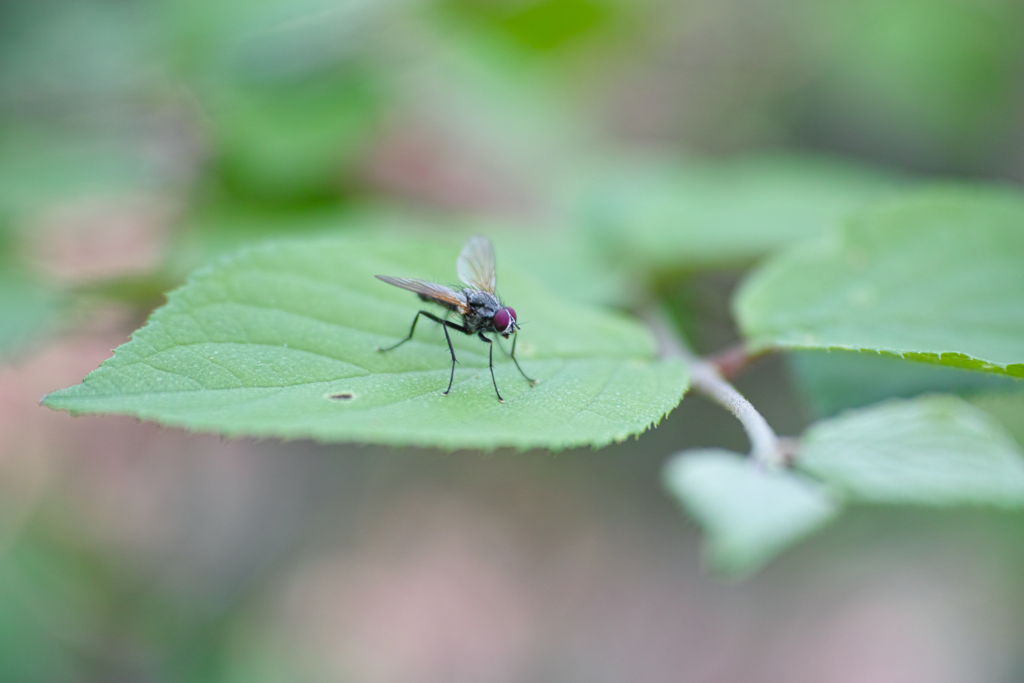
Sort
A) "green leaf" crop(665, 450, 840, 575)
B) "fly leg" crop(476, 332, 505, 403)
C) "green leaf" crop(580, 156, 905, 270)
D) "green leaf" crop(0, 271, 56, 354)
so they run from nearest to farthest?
"green leaf" crop(665, 450, 840, 575) → "fly leg" crop(476, 332, 505, 403) → "green leaf" crop(0, 271, 56, 354) → "green leaf" crop(580, 156, 905, 270)

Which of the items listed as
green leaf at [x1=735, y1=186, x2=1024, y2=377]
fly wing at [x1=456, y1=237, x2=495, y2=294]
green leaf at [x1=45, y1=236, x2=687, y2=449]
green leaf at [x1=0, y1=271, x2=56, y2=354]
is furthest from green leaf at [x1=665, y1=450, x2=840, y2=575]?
green leaf at [x1=0, y1=271, x2=56, y2=354]

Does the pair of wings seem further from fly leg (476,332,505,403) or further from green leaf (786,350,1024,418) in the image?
green leaf (786,350,1024,418)

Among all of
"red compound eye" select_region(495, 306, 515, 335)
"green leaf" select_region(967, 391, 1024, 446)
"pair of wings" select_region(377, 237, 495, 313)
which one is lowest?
"green leaf" select_region(967, 391, 1024, 446)

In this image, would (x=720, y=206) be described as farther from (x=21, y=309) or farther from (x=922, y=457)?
(x=21, y=309)

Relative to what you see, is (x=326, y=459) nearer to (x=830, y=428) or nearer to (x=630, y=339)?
(x=630, y=339)

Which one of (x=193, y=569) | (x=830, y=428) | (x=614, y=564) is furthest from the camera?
(x=614, y=564)

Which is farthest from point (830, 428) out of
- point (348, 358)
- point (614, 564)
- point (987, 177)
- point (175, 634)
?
point (987, 177)

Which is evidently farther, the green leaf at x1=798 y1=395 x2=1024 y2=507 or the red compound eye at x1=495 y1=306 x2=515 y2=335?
the red compound eye at x1=495 y1=306 x2=515 y2=335
